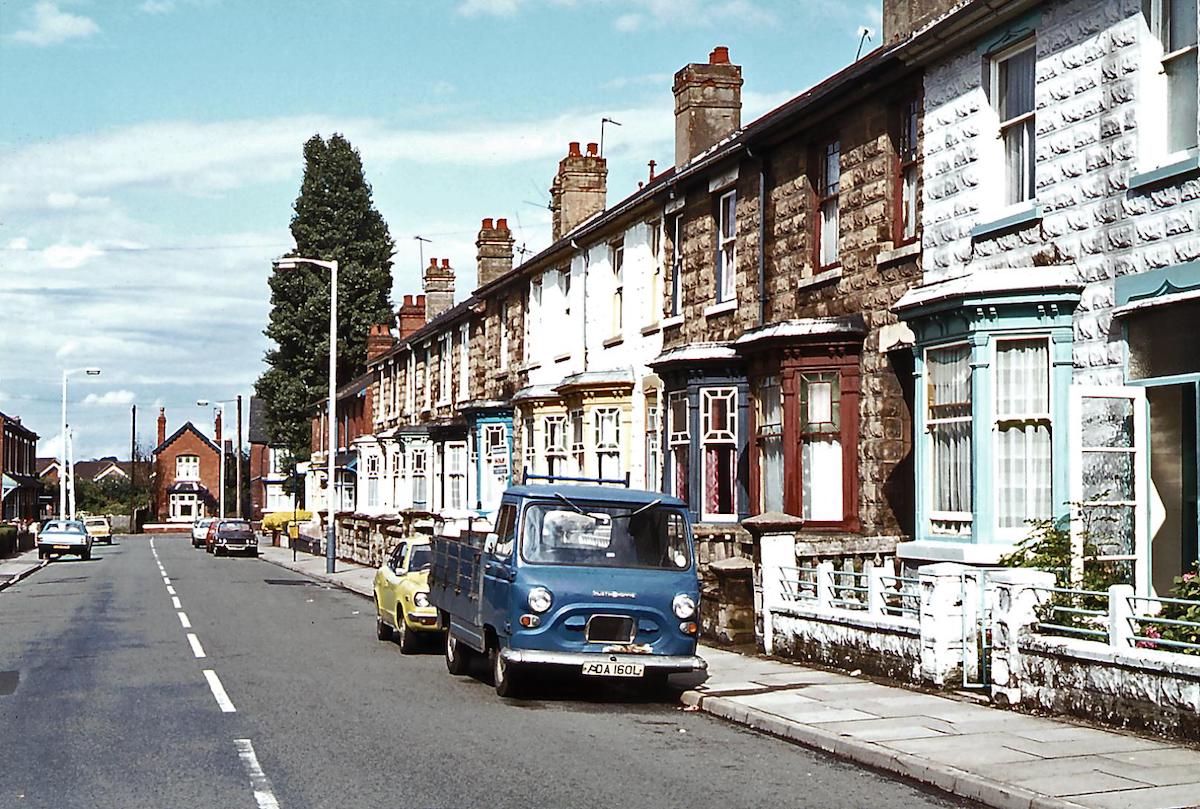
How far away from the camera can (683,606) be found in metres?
14.5

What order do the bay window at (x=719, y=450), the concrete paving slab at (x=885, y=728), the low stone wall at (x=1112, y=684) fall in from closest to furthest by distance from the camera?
1. the low stone wall at (x=1112, y=684)
2. the concrete paving slab at (x=885, y=728)
3. the bay window at (x=719, y=450)

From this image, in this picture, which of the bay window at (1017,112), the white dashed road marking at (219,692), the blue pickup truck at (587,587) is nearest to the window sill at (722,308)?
the bay window at (1017,112)

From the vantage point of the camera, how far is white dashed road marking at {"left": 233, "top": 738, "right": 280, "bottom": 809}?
8945 mm

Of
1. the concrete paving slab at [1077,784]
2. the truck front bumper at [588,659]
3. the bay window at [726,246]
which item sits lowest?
the concrete paving slab at [1077,784]

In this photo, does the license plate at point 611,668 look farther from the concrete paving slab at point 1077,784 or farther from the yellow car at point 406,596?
the yellow car at point 406,596

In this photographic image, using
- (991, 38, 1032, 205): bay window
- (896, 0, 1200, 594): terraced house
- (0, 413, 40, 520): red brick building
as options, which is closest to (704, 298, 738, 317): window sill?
(896, 0, 1200, 594): terraced house

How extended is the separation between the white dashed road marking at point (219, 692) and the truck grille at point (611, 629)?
3.56 m

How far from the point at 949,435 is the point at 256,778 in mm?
9182

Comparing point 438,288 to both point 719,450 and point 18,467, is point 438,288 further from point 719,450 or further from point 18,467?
point 18,467

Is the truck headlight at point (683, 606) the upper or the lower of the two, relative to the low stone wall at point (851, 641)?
upper

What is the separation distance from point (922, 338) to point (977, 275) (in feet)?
4.23

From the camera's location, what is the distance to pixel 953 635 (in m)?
13.9

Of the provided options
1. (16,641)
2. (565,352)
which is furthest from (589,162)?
(16,641)

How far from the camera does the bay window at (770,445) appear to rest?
20516 millimetres
